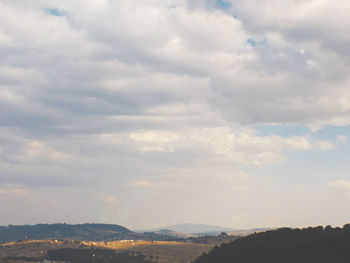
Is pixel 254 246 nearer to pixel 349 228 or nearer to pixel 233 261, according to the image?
pixel 233 261

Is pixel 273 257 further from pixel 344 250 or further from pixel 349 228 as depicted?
pixel 349 228

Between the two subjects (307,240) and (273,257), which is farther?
(307,240)

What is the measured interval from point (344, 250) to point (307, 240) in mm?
18355

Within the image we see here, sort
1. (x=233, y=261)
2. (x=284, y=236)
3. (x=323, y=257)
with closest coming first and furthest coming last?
1. (x=323, y=257)
2. (x=233, y=261)
3. (x=284, y=236)

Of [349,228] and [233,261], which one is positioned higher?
[349,228]

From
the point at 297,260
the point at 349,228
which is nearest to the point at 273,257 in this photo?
the point at 297,260

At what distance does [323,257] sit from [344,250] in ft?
39.6

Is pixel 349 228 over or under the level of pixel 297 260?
over

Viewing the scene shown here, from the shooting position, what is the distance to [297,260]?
537ft

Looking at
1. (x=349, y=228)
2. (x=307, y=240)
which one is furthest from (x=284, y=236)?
(x=349, y=228)

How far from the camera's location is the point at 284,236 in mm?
199625

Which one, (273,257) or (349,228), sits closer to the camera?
(273,257)

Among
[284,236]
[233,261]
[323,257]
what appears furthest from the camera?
[284,236]

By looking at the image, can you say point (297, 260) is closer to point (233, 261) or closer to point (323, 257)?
Result: point (323, 257)
